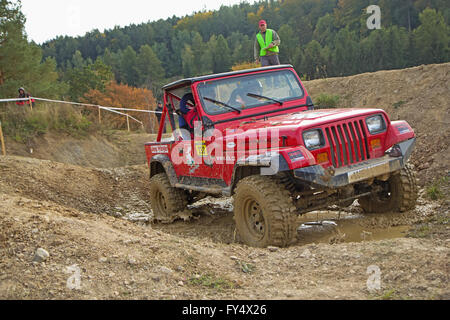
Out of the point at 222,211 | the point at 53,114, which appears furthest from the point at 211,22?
the point at 222,211

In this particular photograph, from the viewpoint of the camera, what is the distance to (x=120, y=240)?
14.2ft

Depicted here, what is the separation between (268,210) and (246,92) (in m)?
2.10

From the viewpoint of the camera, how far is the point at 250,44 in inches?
3113

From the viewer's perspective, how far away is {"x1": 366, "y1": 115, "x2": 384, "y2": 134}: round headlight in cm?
536

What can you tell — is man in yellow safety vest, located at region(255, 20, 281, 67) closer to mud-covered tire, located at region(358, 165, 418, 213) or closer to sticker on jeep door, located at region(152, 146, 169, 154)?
sticker on jeep door, located at region(152, 146, 169, 154)

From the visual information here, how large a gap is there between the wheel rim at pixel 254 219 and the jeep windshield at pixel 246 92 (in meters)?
1.45

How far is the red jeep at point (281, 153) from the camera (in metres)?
4.86

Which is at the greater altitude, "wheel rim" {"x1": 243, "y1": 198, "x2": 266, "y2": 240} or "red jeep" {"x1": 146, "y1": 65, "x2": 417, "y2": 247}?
"red jeep" {"x1": 146, "y1": 65, "x2": 417, "y2": 247}

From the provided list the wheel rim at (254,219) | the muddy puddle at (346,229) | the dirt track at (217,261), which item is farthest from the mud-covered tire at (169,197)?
the wheel rim at (254,219)

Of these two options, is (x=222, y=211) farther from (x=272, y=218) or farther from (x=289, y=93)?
(x=272, y=218)

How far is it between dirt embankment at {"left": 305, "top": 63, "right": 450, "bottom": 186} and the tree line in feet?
19.9

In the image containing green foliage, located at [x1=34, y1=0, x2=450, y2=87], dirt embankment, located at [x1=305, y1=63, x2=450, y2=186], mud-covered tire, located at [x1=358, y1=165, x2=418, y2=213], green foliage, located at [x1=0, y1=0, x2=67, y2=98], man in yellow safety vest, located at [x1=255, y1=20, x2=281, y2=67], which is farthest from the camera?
green foliage, located at [x1=34, y1=0, x2=450, y2=87]

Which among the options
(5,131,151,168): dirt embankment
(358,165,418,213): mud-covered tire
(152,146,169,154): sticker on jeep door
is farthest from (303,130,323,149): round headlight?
(5,131,151,168): dirt embankment
